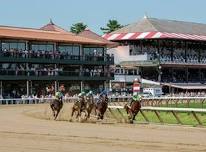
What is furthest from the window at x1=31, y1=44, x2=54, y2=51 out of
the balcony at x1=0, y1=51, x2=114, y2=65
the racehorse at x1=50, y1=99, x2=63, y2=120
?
the racehorse at x1=50, y1=99, x2=63, y2=120

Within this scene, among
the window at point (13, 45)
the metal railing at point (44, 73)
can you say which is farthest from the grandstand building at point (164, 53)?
the window at point (13, 45)

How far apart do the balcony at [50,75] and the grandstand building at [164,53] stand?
1005 cm

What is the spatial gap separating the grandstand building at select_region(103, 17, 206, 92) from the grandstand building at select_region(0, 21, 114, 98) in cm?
853

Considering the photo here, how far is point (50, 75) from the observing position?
64375 mm

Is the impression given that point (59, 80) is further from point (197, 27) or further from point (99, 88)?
point (197, 27)

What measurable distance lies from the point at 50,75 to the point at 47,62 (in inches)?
54.3

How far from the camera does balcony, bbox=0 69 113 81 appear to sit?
60028 millimetres

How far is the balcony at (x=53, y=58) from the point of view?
6016cm

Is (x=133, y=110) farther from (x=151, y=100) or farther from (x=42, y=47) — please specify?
(x=42, y=47)

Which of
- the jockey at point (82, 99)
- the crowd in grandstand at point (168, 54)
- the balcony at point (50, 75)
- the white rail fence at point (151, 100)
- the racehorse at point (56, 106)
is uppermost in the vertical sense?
the crowd in grandstand at point (168, 54)

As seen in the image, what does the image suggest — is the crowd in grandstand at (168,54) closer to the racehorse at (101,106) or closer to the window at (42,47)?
the window at (42,47)

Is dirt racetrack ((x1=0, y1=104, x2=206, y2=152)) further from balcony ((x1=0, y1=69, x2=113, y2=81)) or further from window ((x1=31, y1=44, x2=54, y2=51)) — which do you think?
window ((x1=31, y1=44, x2=54, y2=51))

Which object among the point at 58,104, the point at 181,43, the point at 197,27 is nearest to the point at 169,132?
the point at 58,104

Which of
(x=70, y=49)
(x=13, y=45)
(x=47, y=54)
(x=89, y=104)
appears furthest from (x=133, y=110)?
Result: (x=70, y=49)
